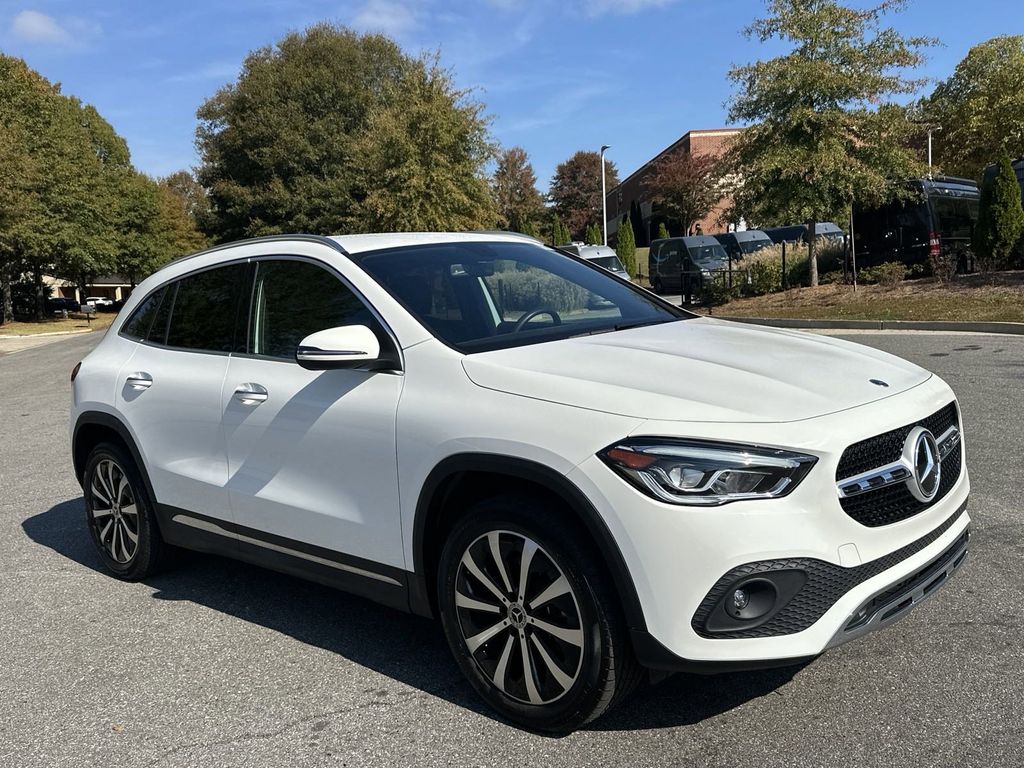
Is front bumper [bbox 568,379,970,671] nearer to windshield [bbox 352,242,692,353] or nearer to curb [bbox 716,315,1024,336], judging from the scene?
windshield [bbox 352,242,692,353]

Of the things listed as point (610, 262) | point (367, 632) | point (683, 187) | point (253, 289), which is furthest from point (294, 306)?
point (683, 187)

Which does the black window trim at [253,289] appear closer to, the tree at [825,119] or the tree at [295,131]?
the tree at [825,119]

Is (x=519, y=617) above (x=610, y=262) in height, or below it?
below

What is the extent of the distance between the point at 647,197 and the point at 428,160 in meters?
37.6

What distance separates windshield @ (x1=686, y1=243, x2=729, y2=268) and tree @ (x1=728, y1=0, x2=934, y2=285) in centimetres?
793

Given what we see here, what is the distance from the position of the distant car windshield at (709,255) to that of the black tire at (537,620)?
2757cm

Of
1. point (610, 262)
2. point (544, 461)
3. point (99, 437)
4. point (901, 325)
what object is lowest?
point (901, 325)

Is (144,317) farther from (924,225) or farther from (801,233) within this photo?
(801,233)

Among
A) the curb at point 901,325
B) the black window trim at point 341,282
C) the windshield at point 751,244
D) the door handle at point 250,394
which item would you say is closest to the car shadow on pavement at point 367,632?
the door handle at point 250,394

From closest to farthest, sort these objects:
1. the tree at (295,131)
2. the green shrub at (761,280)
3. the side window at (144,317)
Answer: the side window at (144,317) < the green shrub at (761,280) < the tree at (295,131)

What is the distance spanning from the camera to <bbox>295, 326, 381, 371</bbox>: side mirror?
10.7 ft

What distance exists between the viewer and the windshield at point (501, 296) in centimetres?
352

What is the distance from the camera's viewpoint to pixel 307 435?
3.56 metres

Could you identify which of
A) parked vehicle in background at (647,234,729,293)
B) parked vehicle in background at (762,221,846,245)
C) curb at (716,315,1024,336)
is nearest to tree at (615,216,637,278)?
parked vehicle in background at (647,234,729,293)
